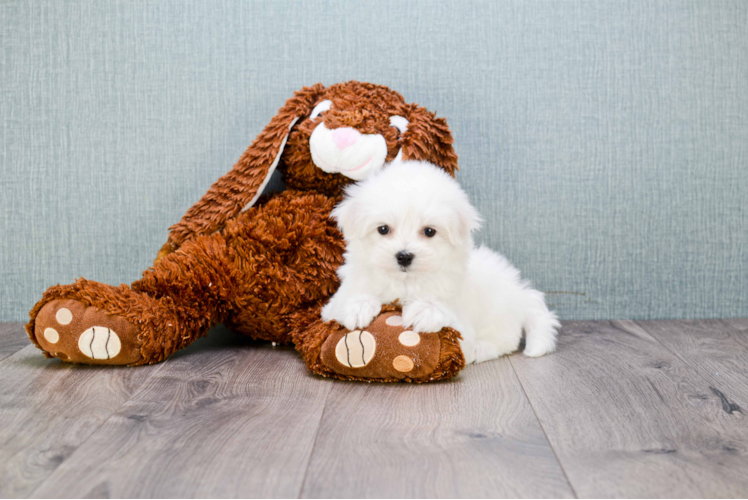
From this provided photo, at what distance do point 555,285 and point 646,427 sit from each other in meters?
0.82

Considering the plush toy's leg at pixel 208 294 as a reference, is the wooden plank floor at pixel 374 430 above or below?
below

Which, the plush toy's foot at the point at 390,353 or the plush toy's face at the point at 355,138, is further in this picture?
the plush toy's face at the point at 355,138

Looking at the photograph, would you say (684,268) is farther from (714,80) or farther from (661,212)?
(714,80)

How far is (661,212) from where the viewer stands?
180 centimetres

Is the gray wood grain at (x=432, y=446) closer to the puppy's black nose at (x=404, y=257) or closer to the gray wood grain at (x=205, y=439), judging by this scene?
the gray wood grain at (x=205, y=439)

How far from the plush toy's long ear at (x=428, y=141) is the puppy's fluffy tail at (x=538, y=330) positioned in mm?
379

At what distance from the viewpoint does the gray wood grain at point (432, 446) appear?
2.65ft

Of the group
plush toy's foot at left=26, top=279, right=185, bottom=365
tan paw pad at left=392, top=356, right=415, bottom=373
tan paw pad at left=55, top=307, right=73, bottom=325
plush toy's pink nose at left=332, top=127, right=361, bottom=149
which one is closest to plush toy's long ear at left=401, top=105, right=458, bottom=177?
plush toy's pink nose at left=332, top=127, right=361, bottom=149

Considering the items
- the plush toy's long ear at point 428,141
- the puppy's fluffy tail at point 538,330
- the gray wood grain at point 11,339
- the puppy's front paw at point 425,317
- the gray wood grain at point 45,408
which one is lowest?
the gray wood grain at point 11,339

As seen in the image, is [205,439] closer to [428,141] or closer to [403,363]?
[403,363]

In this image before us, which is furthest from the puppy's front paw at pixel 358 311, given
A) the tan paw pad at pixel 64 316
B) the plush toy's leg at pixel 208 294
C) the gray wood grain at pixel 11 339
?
the gray wood grain at pixel 11 339

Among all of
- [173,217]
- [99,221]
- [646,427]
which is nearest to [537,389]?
[646,427]

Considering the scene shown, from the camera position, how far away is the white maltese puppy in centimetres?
121

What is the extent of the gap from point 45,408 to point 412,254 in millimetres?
699
